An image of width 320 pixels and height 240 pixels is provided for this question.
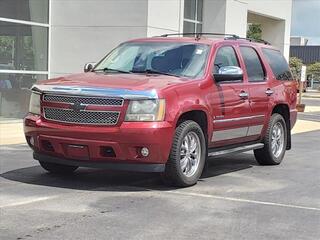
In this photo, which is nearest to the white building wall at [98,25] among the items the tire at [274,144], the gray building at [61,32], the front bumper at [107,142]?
the gray building at [61,32]

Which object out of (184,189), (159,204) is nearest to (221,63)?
(184,189)

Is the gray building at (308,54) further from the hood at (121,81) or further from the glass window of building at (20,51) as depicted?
the hood at (121,81)

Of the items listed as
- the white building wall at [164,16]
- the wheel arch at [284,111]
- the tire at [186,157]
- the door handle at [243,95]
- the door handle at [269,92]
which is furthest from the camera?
the white building wall at [164,16]

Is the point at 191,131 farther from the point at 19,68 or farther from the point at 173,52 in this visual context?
the point at 19,68

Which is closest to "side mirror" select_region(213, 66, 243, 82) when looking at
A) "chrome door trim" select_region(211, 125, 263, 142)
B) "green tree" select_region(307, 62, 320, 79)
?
"chrome door trim" select_region(211, 125, 263, 142)

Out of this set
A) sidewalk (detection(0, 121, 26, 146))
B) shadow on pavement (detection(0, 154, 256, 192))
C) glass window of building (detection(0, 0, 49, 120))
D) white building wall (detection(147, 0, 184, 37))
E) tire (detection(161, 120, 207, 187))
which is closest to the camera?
tire (detection(161, 120, 207, 187))

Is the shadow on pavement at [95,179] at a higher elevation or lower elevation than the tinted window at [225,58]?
lower

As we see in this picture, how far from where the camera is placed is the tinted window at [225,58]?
8.71 m

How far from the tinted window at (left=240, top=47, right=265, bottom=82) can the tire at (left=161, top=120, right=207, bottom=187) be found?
1862 mm

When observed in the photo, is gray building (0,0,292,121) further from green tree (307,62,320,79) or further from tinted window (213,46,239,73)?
green tree (307,62,320,79)

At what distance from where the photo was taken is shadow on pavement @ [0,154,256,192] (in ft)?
25.7

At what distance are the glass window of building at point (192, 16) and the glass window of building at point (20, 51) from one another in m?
A: 4.60

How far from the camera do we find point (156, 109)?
24.1 feet

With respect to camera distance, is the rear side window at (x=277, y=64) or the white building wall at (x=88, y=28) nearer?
the rear side window at (x=277, y=64)
